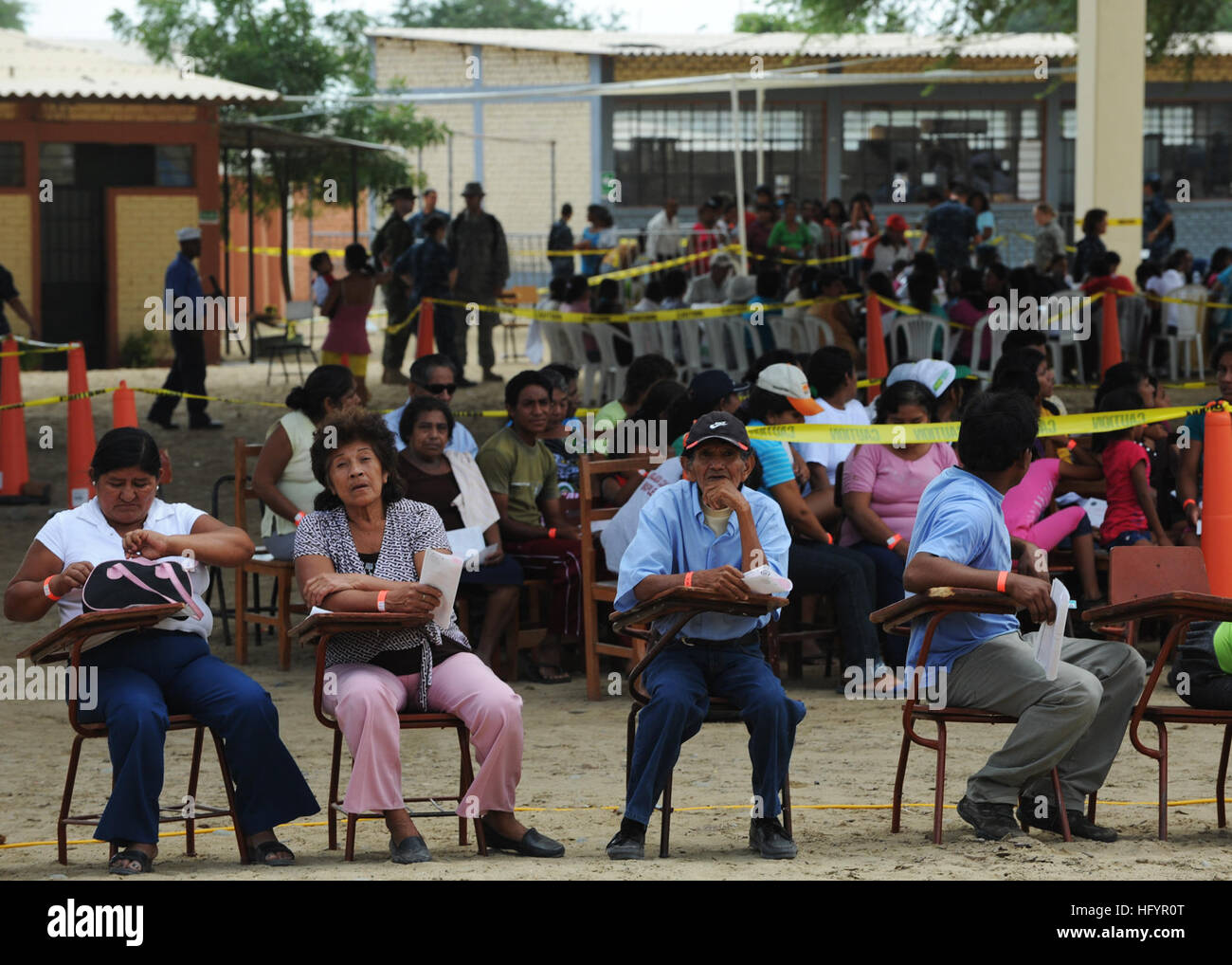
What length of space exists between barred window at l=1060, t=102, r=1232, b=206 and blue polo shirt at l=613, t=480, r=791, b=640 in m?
26.7

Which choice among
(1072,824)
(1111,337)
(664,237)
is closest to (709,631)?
(1072,824)

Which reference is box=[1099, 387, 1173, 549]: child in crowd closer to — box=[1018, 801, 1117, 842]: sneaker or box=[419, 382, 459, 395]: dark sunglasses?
box=[1018, 801, 1117, 842]: sneaker

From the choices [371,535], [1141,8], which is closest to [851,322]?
[1141,8]

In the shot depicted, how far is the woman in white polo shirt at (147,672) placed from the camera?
4.94 m

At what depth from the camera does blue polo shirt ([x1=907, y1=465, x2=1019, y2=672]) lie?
17.1ft

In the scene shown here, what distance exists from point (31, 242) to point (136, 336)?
149 centimetres

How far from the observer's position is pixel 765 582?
5164mm

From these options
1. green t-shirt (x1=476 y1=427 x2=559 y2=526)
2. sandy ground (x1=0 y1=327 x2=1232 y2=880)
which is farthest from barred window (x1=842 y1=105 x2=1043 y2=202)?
sandy ground (x1=0 y1=327 x2=1232 y2=880)

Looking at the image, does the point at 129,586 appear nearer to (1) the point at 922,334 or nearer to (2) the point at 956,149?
(1) the point at 922,334

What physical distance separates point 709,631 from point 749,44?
26295 millimetres

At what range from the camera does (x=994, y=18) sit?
2278 cm

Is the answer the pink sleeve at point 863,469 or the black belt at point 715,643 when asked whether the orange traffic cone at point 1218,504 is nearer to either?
the pink sleeve at point 863,469

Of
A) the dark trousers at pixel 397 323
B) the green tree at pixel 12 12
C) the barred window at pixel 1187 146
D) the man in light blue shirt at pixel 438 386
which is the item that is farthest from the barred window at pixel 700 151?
the green tree at pixel 12 12

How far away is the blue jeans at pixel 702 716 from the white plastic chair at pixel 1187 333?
39.2 ft
